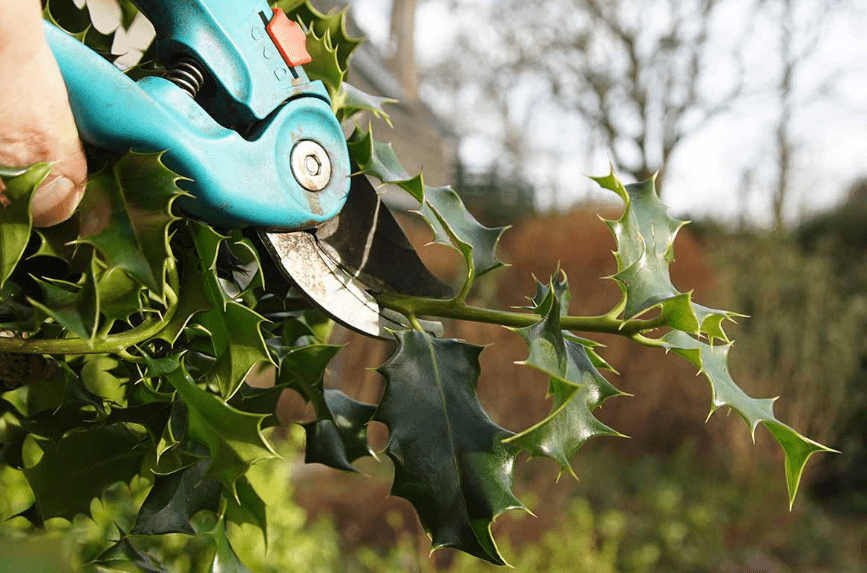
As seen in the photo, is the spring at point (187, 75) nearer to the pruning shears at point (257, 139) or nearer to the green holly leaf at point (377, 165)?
A: the pruning shears at point (257, 139)

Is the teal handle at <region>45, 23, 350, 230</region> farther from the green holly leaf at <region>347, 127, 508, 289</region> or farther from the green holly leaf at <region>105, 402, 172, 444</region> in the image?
the green holly leaf at <region>105, 402, 172, 444</region>

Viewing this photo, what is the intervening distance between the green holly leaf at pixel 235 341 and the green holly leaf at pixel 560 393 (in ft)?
0.60

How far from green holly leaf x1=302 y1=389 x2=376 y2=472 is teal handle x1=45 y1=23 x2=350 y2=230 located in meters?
0.22

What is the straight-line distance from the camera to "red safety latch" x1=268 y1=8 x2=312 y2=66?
0.63 m

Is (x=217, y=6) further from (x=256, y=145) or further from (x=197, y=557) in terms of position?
(x=197, y=557)

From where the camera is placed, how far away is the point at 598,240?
7.79m

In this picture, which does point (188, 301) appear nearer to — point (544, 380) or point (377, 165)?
point (377, 165)

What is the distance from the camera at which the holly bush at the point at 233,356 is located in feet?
1.62

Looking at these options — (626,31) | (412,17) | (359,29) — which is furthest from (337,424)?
(626,31)

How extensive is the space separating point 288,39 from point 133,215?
0.74ft

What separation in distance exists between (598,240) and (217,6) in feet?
24.3

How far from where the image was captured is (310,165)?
66cm

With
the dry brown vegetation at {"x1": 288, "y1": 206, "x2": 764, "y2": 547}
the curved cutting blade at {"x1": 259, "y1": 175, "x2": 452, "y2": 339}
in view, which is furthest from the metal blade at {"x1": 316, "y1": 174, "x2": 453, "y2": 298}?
the dry brown vegetation at {"x1": 288, "y1": 206, "x2": 764, "y2": 547}

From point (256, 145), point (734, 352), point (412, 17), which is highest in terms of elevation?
point (256, 145)
